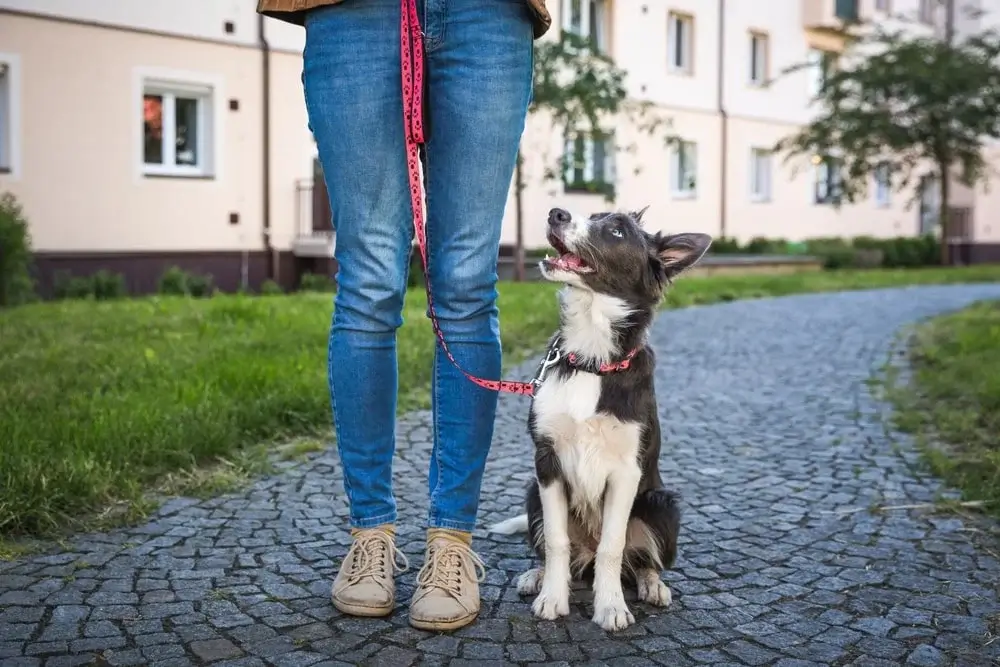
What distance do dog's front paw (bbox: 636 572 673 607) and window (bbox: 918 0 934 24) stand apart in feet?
107

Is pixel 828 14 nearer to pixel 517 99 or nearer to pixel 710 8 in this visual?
pixel 710 8

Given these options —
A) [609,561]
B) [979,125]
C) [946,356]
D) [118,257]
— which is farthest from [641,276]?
[979,125]

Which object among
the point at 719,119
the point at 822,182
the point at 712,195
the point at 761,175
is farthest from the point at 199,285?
the point at 822,182

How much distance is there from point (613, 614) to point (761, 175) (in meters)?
25.9

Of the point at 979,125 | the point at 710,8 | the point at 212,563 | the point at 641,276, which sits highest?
the point at 710,8

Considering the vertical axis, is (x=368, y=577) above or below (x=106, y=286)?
below

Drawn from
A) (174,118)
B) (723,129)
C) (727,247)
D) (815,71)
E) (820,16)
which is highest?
(820,16)

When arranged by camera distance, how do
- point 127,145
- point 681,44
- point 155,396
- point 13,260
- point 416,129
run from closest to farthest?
point 416,129 → point 155,396 → point 13,260 → point 127,145 → point 681,44

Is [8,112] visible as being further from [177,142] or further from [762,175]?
[762,175]

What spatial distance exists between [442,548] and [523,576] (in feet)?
1.10

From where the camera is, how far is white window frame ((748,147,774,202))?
88.7 feet

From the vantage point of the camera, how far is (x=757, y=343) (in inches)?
369

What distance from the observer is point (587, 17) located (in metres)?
22.5

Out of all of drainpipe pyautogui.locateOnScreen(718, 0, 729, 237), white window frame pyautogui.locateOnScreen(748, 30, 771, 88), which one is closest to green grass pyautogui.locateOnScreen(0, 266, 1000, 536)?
drainpipe pyautogui.locateOnScreen(718, 0, 729, 237)
